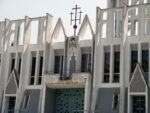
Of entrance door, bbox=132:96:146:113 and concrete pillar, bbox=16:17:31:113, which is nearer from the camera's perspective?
entrance door, bbox=132:96:146:113

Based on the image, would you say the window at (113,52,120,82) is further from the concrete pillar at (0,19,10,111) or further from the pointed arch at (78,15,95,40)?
the concrete pillar at (0,19,10,111)

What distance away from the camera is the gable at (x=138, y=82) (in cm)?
3155

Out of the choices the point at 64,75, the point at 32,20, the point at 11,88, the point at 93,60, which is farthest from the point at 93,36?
the point at 11,88

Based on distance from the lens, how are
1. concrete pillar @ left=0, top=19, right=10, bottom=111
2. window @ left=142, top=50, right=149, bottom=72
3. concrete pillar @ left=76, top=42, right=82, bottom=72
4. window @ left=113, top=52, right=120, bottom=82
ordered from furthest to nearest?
concrete pillar @ left=0, top=19, right=10, bottom=111, concrete pillar @ left=76, top=42, right=82, bottom=72, window @ left=113, top=52, right=120, bottom=82, window @ left=142, top=50, right=149, bottom=72

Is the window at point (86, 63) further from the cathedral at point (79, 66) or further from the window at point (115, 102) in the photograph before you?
the window at point (115, 102)

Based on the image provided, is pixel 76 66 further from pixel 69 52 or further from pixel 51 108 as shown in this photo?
pixel 51 108

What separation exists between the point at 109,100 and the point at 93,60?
178 inches

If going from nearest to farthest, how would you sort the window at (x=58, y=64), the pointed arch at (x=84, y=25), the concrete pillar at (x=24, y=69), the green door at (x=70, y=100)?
the green door at (x=70, y=100)
the pointed arch at (x=84, y=25)
the concrete pillar at (x=24, y=69)
the window at (x=58, y=64)

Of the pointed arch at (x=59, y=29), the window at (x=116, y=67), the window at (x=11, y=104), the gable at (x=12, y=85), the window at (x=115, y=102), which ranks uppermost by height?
the pointed arch at (x=59, y=29)

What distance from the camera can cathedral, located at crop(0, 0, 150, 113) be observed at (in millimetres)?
32719

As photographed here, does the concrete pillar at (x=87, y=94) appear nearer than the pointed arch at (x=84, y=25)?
Yes

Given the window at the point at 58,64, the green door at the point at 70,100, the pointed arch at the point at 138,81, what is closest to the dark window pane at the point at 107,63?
the pointed arch at the point at 138,81

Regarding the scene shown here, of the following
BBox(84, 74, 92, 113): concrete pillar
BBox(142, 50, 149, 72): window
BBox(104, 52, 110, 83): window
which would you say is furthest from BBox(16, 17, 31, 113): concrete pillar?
BBox(142, 50, 149, 72): window

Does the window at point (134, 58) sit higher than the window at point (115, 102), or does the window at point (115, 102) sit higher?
the window at point (134, 58)
